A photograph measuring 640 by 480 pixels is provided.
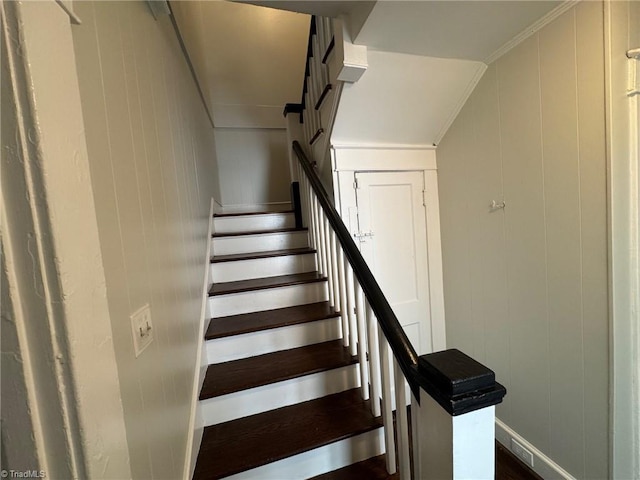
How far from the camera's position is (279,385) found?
138 centimetres

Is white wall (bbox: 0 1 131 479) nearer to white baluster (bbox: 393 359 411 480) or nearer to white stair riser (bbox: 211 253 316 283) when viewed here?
white baluster (bbox: 393 359 411 480)

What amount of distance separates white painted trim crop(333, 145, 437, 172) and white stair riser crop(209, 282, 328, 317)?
0.89 m

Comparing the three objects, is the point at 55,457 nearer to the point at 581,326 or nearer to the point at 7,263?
the point at 7,263

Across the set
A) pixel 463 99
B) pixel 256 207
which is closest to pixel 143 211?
pixel 463 99

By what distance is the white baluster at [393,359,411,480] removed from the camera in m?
1.02

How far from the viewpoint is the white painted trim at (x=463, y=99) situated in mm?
1757

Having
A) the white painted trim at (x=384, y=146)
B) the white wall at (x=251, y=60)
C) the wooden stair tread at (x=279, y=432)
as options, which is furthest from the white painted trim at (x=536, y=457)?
the white wall at (x=251, y=60)

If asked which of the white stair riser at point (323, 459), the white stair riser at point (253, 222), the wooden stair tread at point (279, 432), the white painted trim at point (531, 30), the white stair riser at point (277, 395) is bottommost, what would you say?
the white stair riser at point (323, 459)

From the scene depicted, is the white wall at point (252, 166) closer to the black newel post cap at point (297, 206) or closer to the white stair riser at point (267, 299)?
the black newel post cap at point (297, 206)

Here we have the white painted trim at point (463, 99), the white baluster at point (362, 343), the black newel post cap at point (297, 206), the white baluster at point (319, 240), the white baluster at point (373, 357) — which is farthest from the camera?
the black newel post cap at point (297, 206)

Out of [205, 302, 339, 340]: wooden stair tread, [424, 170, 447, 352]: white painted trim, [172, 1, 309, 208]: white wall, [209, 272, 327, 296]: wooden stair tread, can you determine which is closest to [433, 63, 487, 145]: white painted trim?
[424, 170, 447, 352]: white painted trim

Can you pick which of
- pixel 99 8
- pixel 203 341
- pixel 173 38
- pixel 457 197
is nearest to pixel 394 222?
pixel 457 197

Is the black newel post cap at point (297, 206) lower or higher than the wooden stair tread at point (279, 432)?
higher

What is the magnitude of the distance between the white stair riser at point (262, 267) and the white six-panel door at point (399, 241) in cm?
46
